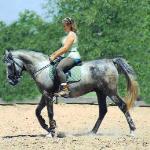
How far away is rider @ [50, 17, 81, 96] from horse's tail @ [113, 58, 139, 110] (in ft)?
3.25

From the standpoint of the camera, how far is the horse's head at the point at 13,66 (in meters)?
11.8

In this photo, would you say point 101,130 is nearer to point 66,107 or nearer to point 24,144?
point 24,144

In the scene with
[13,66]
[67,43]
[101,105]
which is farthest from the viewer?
[101,105]

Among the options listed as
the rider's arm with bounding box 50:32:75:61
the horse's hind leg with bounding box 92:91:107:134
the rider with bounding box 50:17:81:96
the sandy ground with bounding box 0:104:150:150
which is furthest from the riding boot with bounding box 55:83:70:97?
the horse's hind leg with bounding box 92:91:107:134

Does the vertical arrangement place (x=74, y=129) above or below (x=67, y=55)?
below

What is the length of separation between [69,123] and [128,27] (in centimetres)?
933

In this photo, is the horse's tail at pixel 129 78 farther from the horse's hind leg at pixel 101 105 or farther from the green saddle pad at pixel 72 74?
the green saddle pad at pixel 72 74

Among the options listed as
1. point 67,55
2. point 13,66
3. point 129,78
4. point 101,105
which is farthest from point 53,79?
point 129,78

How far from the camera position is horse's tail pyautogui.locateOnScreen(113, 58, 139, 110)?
12.1 meters

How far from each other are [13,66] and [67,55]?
1126 mm

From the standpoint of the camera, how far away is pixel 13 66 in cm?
1177

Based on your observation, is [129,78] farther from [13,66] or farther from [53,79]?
[13,66]

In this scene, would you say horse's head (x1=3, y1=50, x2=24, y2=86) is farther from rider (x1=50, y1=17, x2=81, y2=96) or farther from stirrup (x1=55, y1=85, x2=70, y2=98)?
stirrup (x1=55, y1=85, x2=70, y2=98)

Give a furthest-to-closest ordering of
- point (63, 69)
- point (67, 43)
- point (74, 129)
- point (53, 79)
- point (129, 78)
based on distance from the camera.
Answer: point (74, 129) < point (129, 78) < point (53, 79) < point (63, 69) < point (67, 43)
